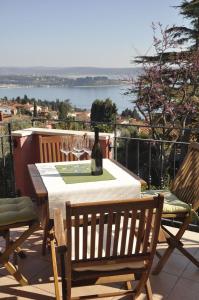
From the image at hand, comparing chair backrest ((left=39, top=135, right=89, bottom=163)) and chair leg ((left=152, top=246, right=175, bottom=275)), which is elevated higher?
chair backrest ((left=39, top=135, right=89, bottom=163))

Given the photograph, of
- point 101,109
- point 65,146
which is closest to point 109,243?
point 65,146

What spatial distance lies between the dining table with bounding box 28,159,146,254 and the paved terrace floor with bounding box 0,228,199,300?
36 centimetres

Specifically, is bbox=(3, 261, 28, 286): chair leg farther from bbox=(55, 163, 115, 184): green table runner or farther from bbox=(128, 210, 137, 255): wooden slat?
bbox=(128, 210, 137, 255): wooden slat

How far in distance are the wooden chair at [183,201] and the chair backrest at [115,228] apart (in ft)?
1.61

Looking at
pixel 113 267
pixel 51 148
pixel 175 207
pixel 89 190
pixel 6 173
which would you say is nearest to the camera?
pixel 113 267

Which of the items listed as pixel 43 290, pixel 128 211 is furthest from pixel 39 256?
pixel 128 211

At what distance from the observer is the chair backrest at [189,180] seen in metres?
2.84

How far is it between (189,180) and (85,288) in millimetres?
1280

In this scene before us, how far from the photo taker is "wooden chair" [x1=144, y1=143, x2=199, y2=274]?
260 centimetres

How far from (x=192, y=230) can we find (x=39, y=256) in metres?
1.65

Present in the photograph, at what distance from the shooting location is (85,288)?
8.13ft

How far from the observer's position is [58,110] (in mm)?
26000

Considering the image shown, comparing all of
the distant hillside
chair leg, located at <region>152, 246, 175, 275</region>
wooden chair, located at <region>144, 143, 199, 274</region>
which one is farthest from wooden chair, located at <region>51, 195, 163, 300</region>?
the distant hillside

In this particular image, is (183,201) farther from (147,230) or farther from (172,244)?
(147,230)
